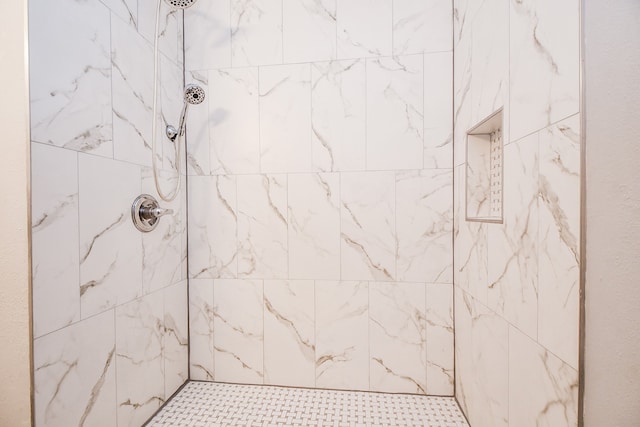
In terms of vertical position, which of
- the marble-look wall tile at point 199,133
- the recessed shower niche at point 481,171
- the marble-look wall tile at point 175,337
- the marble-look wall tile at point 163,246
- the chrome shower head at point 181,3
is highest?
the chrome shower head at point 181,3

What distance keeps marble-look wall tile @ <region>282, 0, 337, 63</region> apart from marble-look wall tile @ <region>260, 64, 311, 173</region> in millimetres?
69

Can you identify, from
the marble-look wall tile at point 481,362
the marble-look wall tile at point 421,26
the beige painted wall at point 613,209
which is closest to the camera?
the beige painted wall at point 613,209

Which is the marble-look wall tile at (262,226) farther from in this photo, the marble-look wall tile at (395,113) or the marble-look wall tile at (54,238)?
the marble-look wall tile at (54,238)

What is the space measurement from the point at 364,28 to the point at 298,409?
181 cm

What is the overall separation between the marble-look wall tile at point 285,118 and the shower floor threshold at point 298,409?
110cm

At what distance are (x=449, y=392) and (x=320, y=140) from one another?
1.36 metres

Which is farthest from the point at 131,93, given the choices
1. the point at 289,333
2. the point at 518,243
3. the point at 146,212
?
the point at 518,243

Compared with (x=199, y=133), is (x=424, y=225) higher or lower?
lower

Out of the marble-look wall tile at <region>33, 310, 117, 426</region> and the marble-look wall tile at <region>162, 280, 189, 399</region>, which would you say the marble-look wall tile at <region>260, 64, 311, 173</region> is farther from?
the marble-look wall tile at <region>33, 310, 117, 426</region>

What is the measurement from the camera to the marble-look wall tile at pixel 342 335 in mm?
1461

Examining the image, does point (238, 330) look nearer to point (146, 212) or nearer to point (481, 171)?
point (146, 212)

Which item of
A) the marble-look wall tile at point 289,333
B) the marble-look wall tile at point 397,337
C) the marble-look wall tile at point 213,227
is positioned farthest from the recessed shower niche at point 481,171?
the marble-look wall tile at point 213,227

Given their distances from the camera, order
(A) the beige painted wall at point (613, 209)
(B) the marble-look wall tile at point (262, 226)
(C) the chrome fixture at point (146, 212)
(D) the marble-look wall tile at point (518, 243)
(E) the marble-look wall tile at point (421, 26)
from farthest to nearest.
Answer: (B) the marble-look wall tile at point (262, 226) → (E) the marble-look wall tile at point (421, 26) → (C) the chrome fixture at point (146, 212) → (D) the marble-look wall tile at point (518, 243) → (A) the beige painted wall at point (613, 209)

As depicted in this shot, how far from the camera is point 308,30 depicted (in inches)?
57.9
